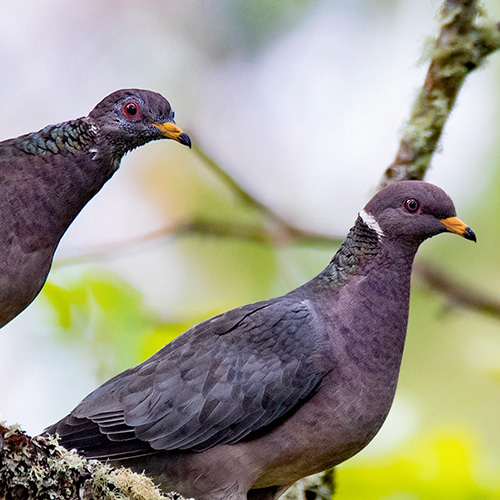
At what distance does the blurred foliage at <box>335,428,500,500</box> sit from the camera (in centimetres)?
400

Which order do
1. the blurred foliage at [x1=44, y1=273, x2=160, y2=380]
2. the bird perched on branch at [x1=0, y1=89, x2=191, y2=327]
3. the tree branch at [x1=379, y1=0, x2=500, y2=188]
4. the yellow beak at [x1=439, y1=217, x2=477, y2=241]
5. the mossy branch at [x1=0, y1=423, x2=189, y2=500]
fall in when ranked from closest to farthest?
the mossy branch at [x1=0, y1=423, x2=189, y2=500] < the bird perched on branch at [x1=0, y1=89, x2=191, y2=327] < the yellow beak at [x1=439, y1=217, x2=477, y2=241] < the blurred foliage at [x1=44, y1=273, x2=160, y2=380] < the tree branch at [x1=379, y1=0, x2=500, y2=188]

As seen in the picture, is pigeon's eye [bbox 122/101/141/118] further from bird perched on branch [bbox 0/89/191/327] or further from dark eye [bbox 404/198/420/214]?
dark eye [bbox 404/198/420/214]

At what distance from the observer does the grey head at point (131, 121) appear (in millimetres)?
3617

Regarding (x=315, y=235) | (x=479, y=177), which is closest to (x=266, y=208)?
(x=315, y=235)

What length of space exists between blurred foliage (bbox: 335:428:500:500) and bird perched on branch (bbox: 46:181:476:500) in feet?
1.57

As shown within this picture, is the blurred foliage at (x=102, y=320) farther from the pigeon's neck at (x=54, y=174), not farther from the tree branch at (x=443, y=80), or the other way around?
the tree branch at (x=443, y=80)

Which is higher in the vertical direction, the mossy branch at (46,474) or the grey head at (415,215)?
the grey head at (415,215)

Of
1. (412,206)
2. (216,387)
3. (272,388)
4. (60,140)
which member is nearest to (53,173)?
(60,140)

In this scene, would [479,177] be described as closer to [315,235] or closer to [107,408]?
A: [315,235]

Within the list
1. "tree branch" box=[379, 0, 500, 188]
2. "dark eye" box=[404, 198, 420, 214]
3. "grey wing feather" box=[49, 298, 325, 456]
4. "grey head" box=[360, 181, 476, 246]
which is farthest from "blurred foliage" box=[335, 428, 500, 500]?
"tree branch" box=[379, 0, 500, 188]

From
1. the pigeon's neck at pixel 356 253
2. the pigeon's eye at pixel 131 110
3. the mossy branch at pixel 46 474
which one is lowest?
the mossy branch at pixel 46 474

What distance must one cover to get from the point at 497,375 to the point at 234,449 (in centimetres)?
157

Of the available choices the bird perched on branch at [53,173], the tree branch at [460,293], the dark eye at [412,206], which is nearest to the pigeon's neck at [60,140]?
the bird perched on branch at [53,173]

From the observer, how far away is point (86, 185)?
140 inches
